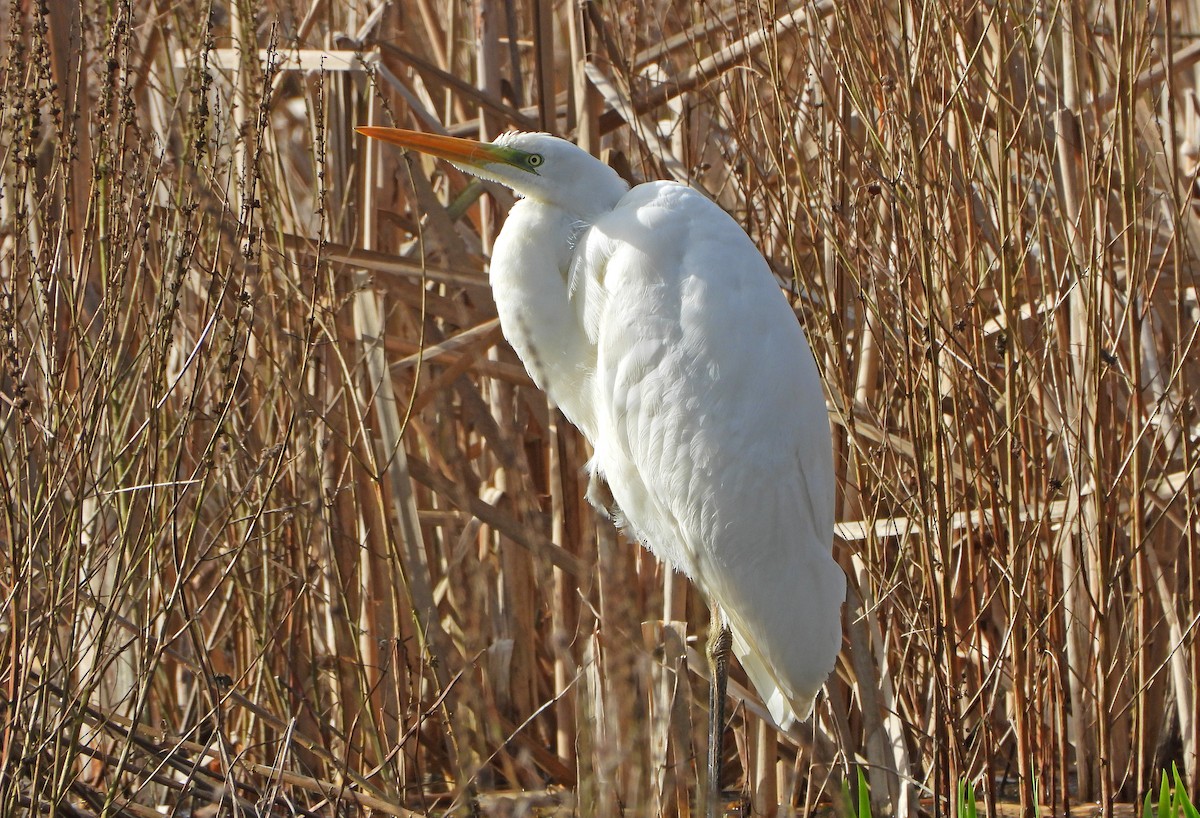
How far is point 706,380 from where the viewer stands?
2.02 m

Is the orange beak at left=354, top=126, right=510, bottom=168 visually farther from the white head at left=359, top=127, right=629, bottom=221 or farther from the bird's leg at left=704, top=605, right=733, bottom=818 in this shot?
the bird's leg at left=704, top=605, right=733, bottom=818

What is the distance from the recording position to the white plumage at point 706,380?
202 cm

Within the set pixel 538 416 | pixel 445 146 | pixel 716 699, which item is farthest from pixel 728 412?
pixel 538 416

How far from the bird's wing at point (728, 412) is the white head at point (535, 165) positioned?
2.7 inches

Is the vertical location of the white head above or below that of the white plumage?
above

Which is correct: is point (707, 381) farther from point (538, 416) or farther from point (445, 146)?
point (538, 416)

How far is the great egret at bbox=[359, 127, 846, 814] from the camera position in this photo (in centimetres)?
202

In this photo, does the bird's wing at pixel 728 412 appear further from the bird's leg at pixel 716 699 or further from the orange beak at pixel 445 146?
the orange beak at pixel 445 146

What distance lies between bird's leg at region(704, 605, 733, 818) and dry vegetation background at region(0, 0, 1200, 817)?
52 mm

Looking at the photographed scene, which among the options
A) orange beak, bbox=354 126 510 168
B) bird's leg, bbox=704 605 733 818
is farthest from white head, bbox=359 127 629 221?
bird's leg, bbox=704 605 733 818

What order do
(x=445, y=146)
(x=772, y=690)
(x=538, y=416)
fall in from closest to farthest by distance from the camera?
(x=445, y=146), (x=772, y=690), (x=538, y=416)

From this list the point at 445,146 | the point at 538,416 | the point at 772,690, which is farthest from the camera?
the point at 538,416

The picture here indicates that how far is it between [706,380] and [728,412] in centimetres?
7

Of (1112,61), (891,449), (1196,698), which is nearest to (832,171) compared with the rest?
(891,449)
